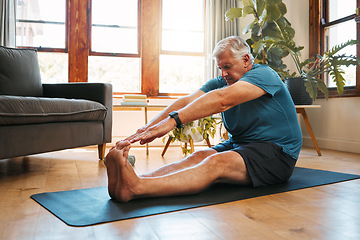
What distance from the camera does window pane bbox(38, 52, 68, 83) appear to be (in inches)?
168

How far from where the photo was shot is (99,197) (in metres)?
1.52

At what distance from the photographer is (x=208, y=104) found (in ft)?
4.80

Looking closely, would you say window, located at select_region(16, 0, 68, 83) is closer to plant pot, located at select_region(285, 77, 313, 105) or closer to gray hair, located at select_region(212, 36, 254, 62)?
plant pot, located at select_region(285, 77, 313, 105)

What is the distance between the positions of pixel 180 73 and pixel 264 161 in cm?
323

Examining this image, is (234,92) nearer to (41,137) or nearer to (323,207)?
(323,207)

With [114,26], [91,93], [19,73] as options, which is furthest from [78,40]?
[91,93]

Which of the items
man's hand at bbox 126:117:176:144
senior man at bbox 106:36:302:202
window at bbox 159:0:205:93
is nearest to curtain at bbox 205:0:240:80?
window at bbox 159:0:205:93

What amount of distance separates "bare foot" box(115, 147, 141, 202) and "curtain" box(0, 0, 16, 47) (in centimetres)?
324

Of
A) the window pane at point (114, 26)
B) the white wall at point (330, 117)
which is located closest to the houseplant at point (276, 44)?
the white wall at point (330, 117)

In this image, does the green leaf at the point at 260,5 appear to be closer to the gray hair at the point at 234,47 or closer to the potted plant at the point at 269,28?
the potted plant at the point at 269,28

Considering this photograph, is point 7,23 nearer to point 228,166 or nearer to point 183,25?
point 183,25

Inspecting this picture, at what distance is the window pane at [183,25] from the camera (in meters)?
4.66

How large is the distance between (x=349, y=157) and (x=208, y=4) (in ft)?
8.62

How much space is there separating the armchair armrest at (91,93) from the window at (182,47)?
1.84 meters
